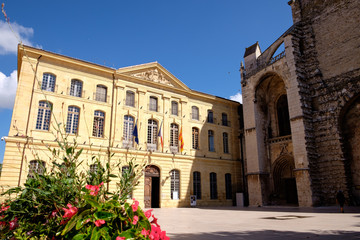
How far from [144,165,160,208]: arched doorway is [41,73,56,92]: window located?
9427 millimetres

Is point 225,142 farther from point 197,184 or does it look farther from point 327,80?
point 327,80

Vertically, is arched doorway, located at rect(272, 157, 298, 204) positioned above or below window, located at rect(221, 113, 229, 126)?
below

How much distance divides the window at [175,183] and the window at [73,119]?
346 inches

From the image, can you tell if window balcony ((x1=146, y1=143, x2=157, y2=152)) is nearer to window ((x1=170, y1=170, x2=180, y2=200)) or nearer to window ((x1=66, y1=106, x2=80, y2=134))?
window ((x1=170, y1=170, x2=180, y2=200))

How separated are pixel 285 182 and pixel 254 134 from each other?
4.67 metres

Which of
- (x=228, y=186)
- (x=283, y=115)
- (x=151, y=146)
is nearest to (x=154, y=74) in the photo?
(x=151, y=146)

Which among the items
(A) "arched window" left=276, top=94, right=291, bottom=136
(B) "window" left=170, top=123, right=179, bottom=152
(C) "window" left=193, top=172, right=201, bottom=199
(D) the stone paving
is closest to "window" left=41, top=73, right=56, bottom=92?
(B) "window" left=170, top=123, right=179, bottom=152

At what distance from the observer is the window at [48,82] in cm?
1880

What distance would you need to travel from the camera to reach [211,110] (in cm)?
2684

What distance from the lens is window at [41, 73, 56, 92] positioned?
18.8 meters

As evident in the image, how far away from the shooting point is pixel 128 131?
69.9 ft

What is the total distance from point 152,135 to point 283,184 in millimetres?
11701

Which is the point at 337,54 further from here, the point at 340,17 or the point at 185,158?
the point at 185,158

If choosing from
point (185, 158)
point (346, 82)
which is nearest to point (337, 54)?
point (346, 82)
